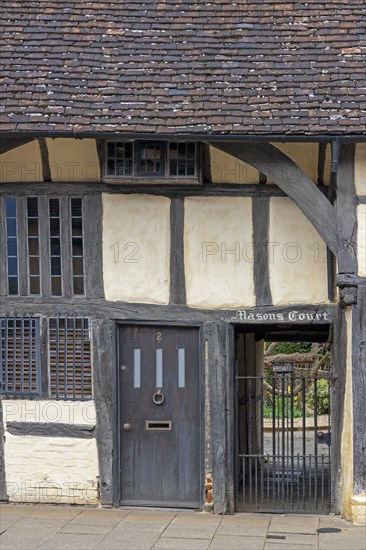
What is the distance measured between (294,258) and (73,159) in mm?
2590

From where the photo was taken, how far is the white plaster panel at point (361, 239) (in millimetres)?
9719

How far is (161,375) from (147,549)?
2212 millimetres

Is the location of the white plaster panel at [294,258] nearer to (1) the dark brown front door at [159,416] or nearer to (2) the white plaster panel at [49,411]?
(1) the dark brown front door at [159,416]

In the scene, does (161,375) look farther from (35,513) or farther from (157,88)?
(157,88)

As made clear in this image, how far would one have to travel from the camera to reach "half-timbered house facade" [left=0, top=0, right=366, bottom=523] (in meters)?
10.2

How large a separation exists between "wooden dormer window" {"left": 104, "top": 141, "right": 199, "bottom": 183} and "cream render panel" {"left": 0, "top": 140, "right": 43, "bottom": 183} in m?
0.81

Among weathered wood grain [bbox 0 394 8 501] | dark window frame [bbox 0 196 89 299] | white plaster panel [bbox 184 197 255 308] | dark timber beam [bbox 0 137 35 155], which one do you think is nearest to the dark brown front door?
white plaster panel [bbox 184 197 255 308]

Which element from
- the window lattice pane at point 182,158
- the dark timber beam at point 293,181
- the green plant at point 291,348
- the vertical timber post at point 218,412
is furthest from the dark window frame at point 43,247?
the green plant at point 291,348

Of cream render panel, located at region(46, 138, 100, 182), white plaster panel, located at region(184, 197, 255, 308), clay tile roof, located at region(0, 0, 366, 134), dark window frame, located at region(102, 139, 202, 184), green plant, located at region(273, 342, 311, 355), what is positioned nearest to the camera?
clay tile roof, located at region(0, 0, 366, 134)

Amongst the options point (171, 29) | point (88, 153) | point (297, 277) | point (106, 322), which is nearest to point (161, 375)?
point (106, 322)

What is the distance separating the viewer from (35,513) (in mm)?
10383

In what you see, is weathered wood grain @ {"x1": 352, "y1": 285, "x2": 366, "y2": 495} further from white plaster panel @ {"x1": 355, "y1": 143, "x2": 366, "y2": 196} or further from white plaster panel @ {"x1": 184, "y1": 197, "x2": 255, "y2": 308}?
white plaster panel @ {"x1": 184, "y1": 197, "x2": 255, "y2": 308}

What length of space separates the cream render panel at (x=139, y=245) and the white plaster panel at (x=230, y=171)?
2.02 feet

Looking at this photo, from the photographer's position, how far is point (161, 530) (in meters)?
9.75
